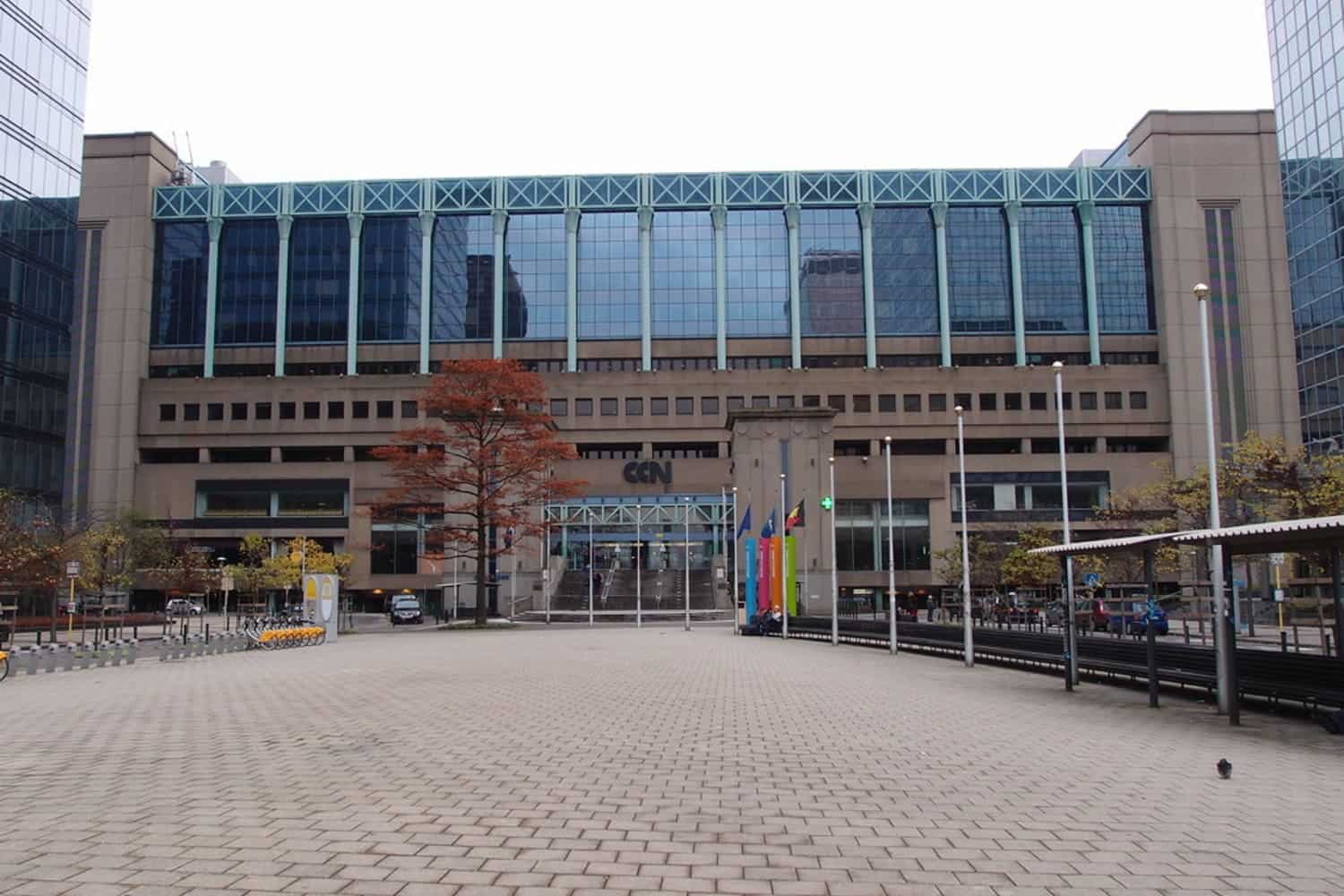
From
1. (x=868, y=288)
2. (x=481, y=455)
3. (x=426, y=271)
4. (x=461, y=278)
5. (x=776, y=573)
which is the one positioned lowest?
(x=776, y=573)

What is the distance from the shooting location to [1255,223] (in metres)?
83.2

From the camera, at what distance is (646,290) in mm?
89062

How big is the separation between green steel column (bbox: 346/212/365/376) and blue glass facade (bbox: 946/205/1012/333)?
52.2 metres

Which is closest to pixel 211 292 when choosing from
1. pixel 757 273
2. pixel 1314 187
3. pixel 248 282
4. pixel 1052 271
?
pixel 248 282

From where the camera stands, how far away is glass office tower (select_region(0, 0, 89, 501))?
5262 centimetres

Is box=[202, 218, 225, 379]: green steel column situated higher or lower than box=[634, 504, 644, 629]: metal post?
higher

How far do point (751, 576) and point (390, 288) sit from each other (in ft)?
187

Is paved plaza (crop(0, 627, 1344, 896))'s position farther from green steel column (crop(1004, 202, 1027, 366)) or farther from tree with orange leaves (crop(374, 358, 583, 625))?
green steel column (crop(1004, 202, 1027, 366))

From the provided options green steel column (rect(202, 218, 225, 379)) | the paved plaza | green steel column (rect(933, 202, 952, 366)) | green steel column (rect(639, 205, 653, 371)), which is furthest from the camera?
green steel column (rect(639, 205, 653, 371))

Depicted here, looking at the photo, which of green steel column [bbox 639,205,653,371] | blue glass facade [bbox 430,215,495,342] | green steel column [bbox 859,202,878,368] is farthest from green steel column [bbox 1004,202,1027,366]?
blue glass facade [bbox 430,215,495,342]

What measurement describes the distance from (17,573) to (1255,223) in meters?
88.7

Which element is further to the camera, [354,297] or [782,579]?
[354,297]

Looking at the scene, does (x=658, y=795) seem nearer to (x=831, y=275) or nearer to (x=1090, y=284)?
(x=831, y=275)

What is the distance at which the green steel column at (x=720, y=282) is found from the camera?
3497 inches
